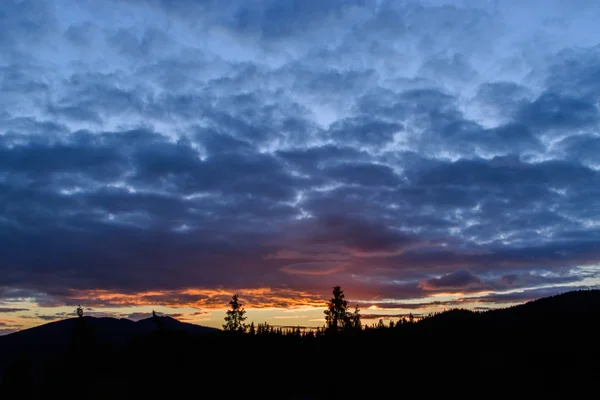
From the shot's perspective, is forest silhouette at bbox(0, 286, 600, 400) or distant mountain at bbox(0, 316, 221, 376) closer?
forest silhouette at bbox(0, 286, 600, 400)

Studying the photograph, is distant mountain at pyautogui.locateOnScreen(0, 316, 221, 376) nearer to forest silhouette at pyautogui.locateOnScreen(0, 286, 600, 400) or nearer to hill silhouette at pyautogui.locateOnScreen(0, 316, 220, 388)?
hill silhouette at pyautogui.locateOnScreen(0, 316, 220, 388)

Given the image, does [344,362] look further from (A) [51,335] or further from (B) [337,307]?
(A) [51,335]

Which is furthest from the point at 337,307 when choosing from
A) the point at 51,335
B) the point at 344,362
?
the point at 51,335

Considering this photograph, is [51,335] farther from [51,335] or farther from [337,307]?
[337,307]

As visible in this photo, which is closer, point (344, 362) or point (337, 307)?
point (344, 362)

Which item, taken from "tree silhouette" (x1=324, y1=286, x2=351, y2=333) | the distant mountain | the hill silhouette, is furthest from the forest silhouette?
the distant mountain

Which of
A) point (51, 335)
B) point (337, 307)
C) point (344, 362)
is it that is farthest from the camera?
point (51, 335)

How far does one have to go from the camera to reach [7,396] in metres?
32.8

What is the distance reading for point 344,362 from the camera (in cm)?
2833

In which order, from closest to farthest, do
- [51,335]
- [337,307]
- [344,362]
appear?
[344,362] → [337,307] → [51,335]

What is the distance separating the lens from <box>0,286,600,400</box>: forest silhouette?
76.3ft

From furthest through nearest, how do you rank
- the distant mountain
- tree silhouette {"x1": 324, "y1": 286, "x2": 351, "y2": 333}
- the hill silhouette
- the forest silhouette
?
the distant mountain < the hill silhouette < tree silhouette {"x1": 324, "y1": 286, "x2": 351, "y2": 333} < the forest silhouette

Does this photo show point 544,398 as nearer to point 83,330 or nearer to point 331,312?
point 83,330

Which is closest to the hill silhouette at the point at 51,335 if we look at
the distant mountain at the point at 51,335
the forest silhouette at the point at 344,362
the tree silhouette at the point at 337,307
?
the distant mountain at the point at 51,335
